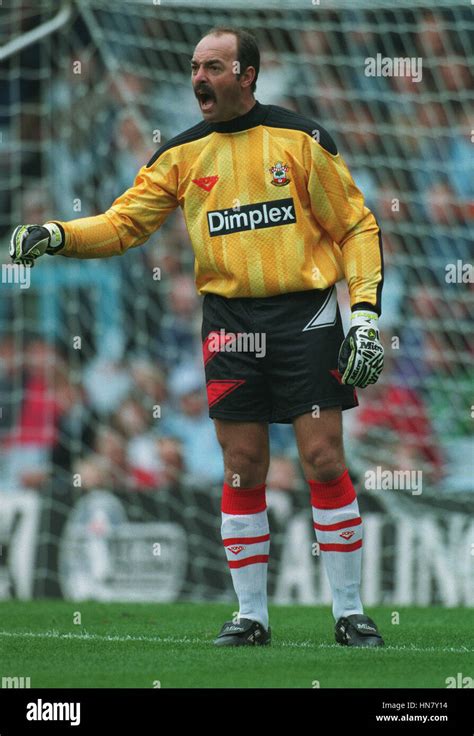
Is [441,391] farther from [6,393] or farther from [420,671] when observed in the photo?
[420,671]

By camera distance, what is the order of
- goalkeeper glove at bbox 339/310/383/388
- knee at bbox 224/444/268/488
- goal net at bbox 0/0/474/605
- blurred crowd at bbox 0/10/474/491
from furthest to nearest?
blurred crowd at bbox 0/10/474/491 < goal net at bbox 0/0/474/605 < knee at bbox 224/444/268/488 < goalkeeper glove at bbox 339/310/383/388

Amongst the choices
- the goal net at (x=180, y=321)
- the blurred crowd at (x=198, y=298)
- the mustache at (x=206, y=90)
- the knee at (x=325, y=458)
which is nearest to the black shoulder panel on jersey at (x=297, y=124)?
the mustache at (x=206, y=90)

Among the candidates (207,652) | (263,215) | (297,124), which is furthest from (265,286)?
(207,652)

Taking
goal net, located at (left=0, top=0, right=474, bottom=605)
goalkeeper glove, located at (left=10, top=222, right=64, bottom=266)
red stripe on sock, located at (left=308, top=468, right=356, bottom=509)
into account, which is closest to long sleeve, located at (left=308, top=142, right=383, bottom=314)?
red stripe on sock, located at (left=308, top=468, right=356, bottom=509)

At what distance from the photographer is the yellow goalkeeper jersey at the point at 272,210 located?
205 inches

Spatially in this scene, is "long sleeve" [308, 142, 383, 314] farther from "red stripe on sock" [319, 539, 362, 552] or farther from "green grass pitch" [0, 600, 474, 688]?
"green grass pitch" [0, 600, 474, 688]

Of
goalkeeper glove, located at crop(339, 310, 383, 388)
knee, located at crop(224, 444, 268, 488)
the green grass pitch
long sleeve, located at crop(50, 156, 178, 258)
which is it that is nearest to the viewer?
the green grass pitch

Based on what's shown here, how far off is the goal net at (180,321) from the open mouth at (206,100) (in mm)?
3168

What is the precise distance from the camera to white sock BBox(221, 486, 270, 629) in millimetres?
5324

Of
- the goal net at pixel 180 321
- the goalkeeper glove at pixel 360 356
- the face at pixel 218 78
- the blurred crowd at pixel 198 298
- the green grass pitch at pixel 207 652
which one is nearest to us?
the green grass pitch at pixel 207 652

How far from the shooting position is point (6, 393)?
10.2 meters

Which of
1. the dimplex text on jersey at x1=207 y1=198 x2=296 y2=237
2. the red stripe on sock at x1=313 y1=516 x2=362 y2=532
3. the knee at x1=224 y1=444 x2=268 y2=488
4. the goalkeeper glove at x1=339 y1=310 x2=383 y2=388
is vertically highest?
the dimplex text on jersey at x1=207 y1=198 x2=296 y2=237

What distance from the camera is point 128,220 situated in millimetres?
5492

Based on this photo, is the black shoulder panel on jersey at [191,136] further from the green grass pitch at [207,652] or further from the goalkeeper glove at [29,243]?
the green grass pitch at [207,652]
